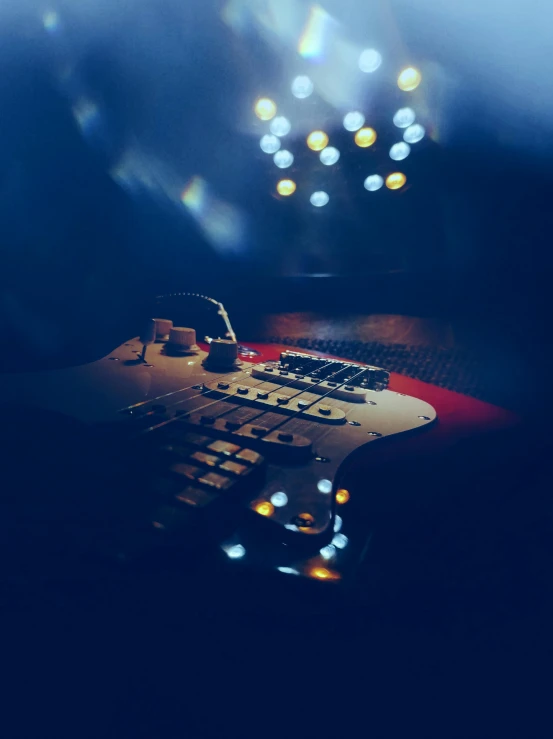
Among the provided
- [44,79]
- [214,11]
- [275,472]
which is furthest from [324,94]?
[275,472]

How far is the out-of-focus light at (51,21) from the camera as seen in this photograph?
1376mm

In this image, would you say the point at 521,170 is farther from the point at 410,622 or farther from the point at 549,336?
the point at 410,622

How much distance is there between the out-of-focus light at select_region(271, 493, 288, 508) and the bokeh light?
8.68ft

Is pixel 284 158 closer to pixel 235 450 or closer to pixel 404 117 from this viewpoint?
pixel 404 117

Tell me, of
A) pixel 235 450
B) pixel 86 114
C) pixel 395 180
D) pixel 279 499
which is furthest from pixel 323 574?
pixel 395 180

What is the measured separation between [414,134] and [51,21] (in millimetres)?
2058

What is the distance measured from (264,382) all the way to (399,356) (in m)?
0.91

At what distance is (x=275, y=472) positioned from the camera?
2.57ft

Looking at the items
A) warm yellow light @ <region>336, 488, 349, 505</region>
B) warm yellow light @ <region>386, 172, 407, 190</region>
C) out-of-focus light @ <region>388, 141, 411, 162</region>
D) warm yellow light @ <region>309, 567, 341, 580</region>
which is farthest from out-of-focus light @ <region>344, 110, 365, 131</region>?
warm yellow light @ <region>309, 567, 341, 580</region>

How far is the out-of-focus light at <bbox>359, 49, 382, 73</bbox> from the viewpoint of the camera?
2.32 meters

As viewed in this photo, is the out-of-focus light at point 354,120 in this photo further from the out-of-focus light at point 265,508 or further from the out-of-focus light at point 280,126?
the out-of-focus light at point 265,508

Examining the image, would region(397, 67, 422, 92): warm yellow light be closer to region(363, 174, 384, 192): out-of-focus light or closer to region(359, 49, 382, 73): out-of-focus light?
region(359, 49, 382, 73): out-of-focus light

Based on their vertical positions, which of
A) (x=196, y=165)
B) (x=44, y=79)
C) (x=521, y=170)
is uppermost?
(x=521, y=170)

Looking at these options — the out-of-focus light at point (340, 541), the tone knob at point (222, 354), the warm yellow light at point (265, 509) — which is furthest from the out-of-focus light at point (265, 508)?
the tone knob at point (222, 354)
